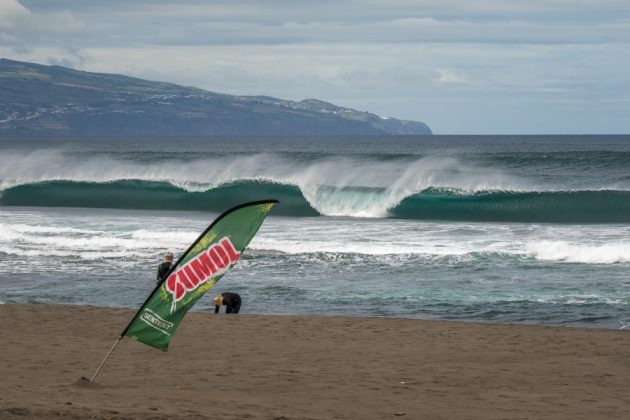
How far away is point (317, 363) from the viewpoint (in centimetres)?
924

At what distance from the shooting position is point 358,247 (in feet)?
63.5

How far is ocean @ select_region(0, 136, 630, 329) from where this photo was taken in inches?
546

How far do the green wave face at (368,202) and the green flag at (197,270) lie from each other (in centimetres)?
2281

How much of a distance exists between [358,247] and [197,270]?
484 inches

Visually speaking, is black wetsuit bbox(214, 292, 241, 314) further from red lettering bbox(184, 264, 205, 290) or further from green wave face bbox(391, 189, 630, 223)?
green wave face bbox(391, 189, 630, 223)

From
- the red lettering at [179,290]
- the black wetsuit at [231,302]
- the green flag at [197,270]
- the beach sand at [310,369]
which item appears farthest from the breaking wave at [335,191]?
the red lettering at [179,290]

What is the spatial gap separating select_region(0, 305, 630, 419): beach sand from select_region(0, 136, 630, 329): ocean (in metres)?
1.68

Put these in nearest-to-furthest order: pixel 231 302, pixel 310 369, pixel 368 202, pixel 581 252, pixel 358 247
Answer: pixel 310 369
pixel 231 302
pixel 581 252
pixel 358 247
pixel 368 202

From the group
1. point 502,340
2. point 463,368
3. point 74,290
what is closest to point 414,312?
point 502,340

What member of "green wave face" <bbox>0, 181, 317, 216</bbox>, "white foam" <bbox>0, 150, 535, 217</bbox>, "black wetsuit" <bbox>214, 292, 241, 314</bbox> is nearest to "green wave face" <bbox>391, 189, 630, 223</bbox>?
"white foam" <bbox>0, 150, 535, 217</bbox>

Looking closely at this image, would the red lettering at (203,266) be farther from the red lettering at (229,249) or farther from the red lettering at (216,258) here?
the red lettering at (229,249)

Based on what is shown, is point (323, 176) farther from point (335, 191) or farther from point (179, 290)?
point (179, 290)

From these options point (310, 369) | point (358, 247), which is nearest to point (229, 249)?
point (310, 369)

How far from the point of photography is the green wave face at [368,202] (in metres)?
30.6
